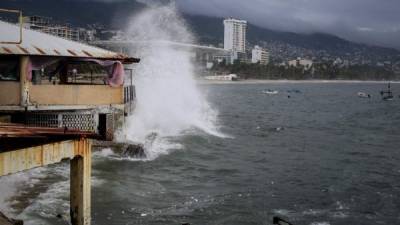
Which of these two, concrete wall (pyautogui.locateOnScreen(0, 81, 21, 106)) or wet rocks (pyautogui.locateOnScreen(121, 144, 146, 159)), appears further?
wet rocks (pyautogui.locateOnScreen(121, 144, 146, 159))

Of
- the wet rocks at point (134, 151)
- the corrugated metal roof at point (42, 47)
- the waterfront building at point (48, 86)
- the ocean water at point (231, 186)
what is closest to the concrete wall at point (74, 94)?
the waterfront building at point (48, 86)

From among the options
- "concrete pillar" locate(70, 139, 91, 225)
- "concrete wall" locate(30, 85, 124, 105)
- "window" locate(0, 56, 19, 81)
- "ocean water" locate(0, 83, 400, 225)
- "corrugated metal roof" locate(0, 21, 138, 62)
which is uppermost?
"corrugated metal roof" locate(0, 21, 138, 62)

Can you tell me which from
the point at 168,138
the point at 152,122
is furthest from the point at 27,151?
the point at 152,122

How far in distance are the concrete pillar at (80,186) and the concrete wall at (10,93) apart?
267 inches

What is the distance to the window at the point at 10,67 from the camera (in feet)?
55.3

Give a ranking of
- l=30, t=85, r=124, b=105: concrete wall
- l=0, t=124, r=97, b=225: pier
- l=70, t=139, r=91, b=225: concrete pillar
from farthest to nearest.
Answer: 1. l=30, t=85, r=124, b=105: concrete wall
2. l=70, t=139, r=91, b=225: concrete pillar
3. l=0, t=124, r=97, b=225: pier

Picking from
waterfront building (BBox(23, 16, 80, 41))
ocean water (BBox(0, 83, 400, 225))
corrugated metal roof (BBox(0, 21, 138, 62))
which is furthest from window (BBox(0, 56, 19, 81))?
waterfront building (BBox(23, 16, 80, 41))

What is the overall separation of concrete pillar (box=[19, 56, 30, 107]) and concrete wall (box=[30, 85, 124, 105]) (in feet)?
0.52

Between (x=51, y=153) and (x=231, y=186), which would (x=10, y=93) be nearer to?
(x=51, y=153)

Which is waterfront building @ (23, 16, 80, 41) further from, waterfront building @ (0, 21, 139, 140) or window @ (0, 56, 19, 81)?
window @ (0, 56, 19, 81)

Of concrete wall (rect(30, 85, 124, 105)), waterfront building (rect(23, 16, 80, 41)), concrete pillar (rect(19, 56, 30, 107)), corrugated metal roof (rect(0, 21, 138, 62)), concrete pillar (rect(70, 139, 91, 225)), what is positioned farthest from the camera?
waterfront building (rect(23, 16, 80, 41))

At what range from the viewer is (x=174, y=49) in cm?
6988

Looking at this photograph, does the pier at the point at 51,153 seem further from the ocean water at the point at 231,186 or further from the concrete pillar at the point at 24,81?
the concrete pillar at the point at 24,81

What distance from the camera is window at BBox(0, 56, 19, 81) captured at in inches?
664
